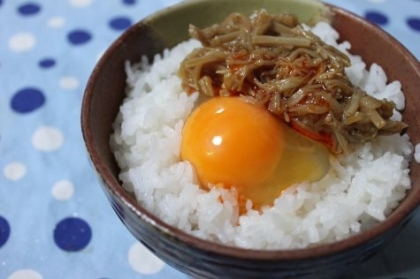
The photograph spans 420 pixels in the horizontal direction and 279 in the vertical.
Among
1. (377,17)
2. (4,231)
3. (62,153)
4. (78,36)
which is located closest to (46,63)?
(78,36)

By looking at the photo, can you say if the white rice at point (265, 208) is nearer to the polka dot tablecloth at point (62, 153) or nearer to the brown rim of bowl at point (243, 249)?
the brown rim of bowl at point (243, 249)

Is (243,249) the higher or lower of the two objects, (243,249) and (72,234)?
the higher

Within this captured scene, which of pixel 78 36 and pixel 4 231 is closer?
pixel 4 231

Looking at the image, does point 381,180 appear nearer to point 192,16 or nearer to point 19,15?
point 192,16

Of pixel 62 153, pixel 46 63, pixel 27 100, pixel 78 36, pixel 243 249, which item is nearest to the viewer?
pixel 243 249

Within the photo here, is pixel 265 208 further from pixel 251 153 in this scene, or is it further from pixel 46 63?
pixel 46 63

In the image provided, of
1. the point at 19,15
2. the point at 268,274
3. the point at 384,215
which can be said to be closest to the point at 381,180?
the point at 384,215

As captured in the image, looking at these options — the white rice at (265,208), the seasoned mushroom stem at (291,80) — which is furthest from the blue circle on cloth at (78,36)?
the seasoned mushroom stem at (291,80)

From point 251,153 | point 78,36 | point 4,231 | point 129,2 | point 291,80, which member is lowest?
point 4,231

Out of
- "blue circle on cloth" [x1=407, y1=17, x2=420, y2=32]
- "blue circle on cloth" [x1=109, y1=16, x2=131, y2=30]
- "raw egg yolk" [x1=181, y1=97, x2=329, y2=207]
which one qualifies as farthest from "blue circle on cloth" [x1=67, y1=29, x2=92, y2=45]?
"blue circle on cloth" [x1=407, y1=17, x2=420, y2=32]
